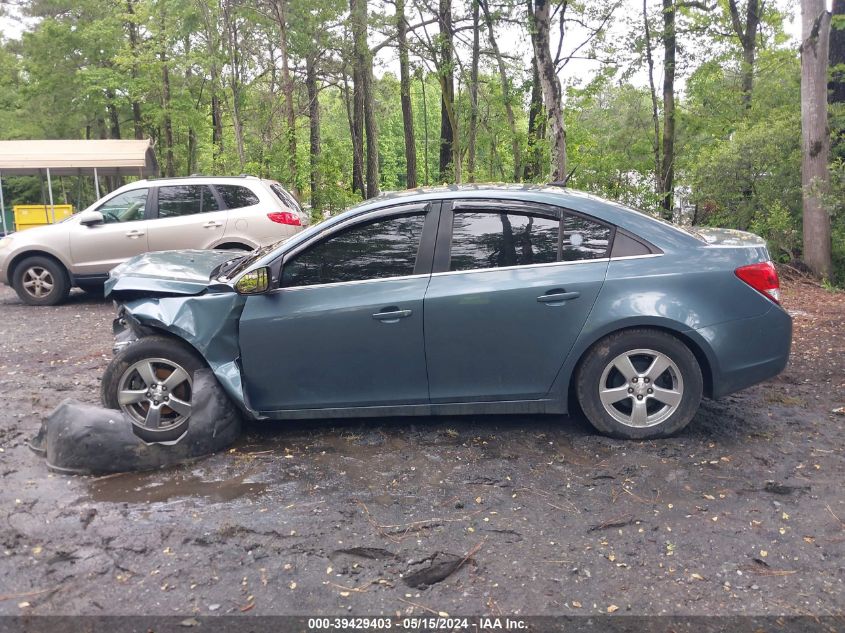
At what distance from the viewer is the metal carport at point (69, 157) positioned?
17672mm

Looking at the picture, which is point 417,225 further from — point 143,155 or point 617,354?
point 143,155

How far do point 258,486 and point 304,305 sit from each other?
3.82 feet

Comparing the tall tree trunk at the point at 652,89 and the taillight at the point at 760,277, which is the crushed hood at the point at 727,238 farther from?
the tall tree trunk at the point at 652,89

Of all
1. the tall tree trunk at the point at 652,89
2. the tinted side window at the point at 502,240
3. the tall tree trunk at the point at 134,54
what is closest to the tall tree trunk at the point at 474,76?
the tall tree trunk at the point at 652,89

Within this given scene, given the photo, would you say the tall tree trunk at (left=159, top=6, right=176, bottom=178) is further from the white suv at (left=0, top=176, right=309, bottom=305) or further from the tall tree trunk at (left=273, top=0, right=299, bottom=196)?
the white suv at (left=0, top=176, right=309, bottom=305)

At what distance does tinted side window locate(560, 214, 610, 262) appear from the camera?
15.0 feet

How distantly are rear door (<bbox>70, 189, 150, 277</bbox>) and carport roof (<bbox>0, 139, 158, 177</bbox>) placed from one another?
8515 millimetres

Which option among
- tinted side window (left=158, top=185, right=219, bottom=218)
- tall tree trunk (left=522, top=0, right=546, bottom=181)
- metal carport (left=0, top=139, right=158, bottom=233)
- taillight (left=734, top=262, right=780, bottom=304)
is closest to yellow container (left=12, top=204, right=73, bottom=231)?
metal carport (left=0, top=139, right=158, bottom=233)

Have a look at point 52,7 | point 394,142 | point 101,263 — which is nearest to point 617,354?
point 101,263

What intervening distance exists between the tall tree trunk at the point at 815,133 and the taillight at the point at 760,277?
23.3 ft

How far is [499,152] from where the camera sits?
2195 cm

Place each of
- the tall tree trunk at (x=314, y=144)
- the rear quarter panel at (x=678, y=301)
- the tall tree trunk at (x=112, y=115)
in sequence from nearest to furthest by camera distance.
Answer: the rear quarter panel at (x=678, y=301) → the tall tree trunk at (x=314, y=144) → the tall tree trunk at (x=112, y=115)

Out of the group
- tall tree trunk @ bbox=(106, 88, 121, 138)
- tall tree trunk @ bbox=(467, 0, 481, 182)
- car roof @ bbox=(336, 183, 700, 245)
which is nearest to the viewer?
car roof @ bbox=(336, 183, 700, 245)

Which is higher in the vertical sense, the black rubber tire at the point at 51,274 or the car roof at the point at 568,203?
the car roof at the point at 568,203
